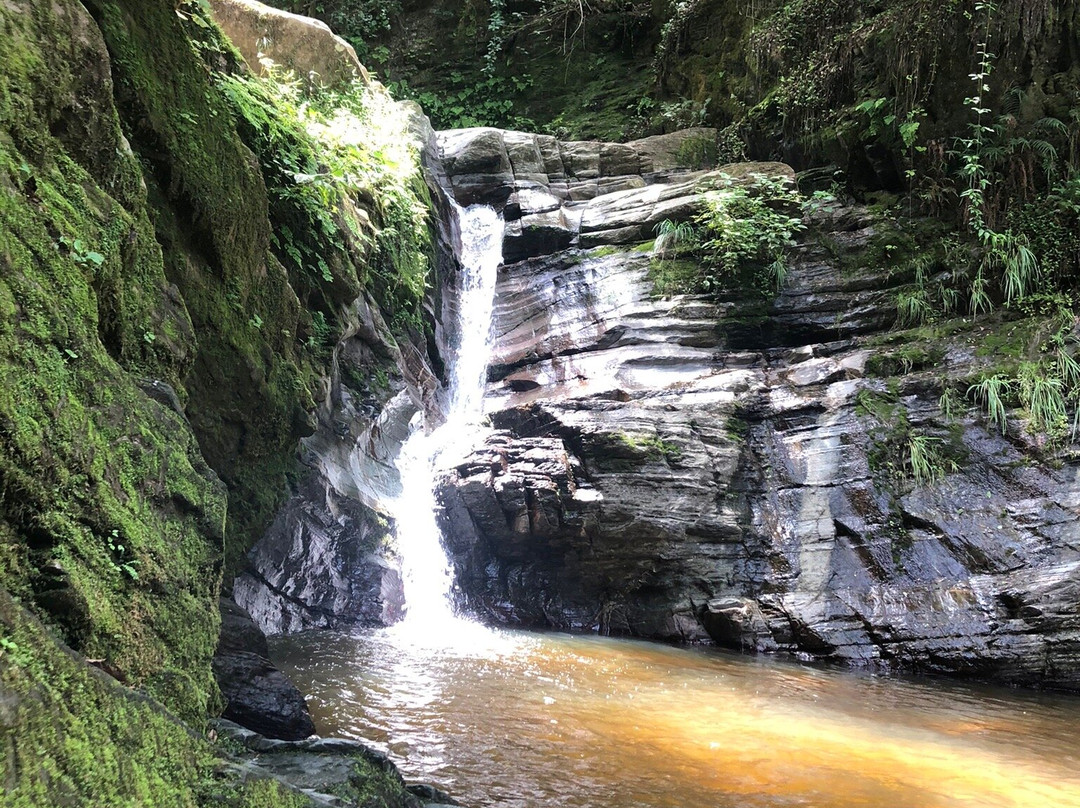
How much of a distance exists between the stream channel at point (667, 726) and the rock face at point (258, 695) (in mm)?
323

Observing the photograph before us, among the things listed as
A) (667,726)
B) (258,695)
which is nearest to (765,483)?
(667,726)

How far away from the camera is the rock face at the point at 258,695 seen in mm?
4305

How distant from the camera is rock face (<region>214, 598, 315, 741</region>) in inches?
169

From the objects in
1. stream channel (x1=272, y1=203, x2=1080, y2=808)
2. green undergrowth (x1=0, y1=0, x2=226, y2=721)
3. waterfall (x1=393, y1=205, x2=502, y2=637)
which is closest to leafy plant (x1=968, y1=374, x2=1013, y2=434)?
stream channel (x1=272, y1=203, x2=1080, y2=808)

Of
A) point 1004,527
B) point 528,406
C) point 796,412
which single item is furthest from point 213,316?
point 1004,527

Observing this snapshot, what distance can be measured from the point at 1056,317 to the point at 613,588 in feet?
22.6

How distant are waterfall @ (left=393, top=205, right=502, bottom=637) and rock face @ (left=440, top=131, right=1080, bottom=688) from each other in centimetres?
35

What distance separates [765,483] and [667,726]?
16.9ft

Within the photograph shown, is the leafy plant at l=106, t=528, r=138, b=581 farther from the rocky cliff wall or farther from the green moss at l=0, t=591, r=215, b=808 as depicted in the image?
the green moss at l=0, t=591, r=215, b=808

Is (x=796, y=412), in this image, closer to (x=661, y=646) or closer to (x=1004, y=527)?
(x=1004, y=527)

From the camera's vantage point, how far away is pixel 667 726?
17.1ft

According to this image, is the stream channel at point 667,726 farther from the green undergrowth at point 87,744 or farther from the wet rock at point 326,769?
the green undergrowth at point 87,744

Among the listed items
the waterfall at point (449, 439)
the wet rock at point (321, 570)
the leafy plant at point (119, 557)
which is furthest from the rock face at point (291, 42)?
the leafy plant at point (119, 557)

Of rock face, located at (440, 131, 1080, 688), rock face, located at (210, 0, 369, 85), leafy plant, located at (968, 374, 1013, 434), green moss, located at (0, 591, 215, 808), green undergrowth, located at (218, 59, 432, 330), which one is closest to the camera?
green moss, located at (0, 591, 215, 808)
